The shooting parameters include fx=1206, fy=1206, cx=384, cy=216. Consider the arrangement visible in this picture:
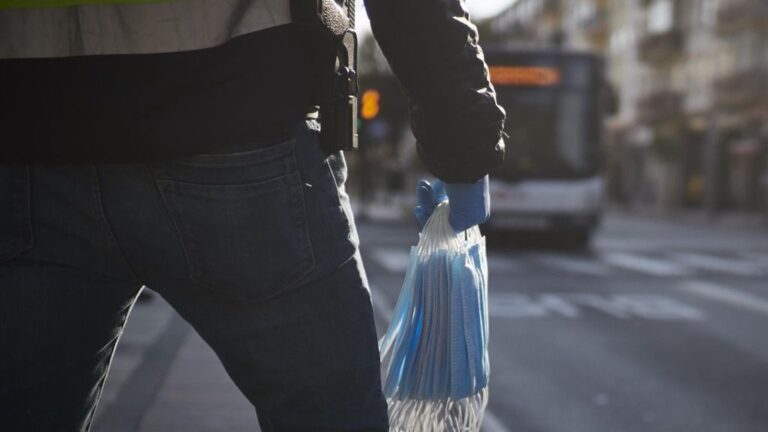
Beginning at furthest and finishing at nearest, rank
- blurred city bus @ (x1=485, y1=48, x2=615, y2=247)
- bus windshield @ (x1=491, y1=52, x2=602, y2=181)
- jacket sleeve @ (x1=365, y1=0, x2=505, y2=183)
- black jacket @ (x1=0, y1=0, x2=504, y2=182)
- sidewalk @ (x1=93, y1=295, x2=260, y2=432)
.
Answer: bus windshield @ (x1=491, y1=52, x2=602, y2=181) → blurred city bus @ (x1=485, y1=48, x2=615, y2=247) → sidewalk @ (x1=93, y1=295, x2=260, y2=432) → jacket sleeve @ (x1=365, y1=0, x2=505, y2=183) → black jacket @ (x1=0, y1=0, x2=504, y2=182)

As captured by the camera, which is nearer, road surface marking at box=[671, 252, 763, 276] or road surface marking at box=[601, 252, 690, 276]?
road surface marking at box=[601, 252, 690, 276]

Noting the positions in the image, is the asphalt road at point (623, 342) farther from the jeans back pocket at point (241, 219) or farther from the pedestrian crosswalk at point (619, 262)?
the jeans back pocket at point (241, 219)

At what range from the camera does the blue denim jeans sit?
1470mm

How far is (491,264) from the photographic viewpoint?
49.7ft

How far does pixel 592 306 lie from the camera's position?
1045cm

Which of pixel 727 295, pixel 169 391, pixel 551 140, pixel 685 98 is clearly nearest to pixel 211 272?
pixel 169 391

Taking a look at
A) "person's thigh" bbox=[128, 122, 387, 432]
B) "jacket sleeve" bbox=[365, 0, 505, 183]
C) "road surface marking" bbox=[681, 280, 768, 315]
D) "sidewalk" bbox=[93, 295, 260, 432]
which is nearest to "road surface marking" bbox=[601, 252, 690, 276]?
"road surface marking" bbox=[681, 280, 768, 315]

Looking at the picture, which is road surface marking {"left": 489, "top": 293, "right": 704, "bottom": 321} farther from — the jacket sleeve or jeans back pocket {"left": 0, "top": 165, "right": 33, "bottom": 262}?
jeans back pocket {"left": 0, "top": 165, "right": 33, "bottom": 262}

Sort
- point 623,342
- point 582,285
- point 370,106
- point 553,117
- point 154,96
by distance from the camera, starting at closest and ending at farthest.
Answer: point 154,96, point 623,342, point 582,285, point 370,106, point 553,117

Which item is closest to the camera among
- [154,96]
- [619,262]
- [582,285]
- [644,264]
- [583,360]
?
[154,96]

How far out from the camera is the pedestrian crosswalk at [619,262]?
1415cm

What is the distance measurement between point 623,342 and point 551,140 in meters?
10.2

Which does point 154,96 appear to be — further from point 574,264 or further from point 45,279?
point 574,264

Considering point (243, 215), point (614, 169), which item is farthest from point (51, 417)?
point (614, 169)
